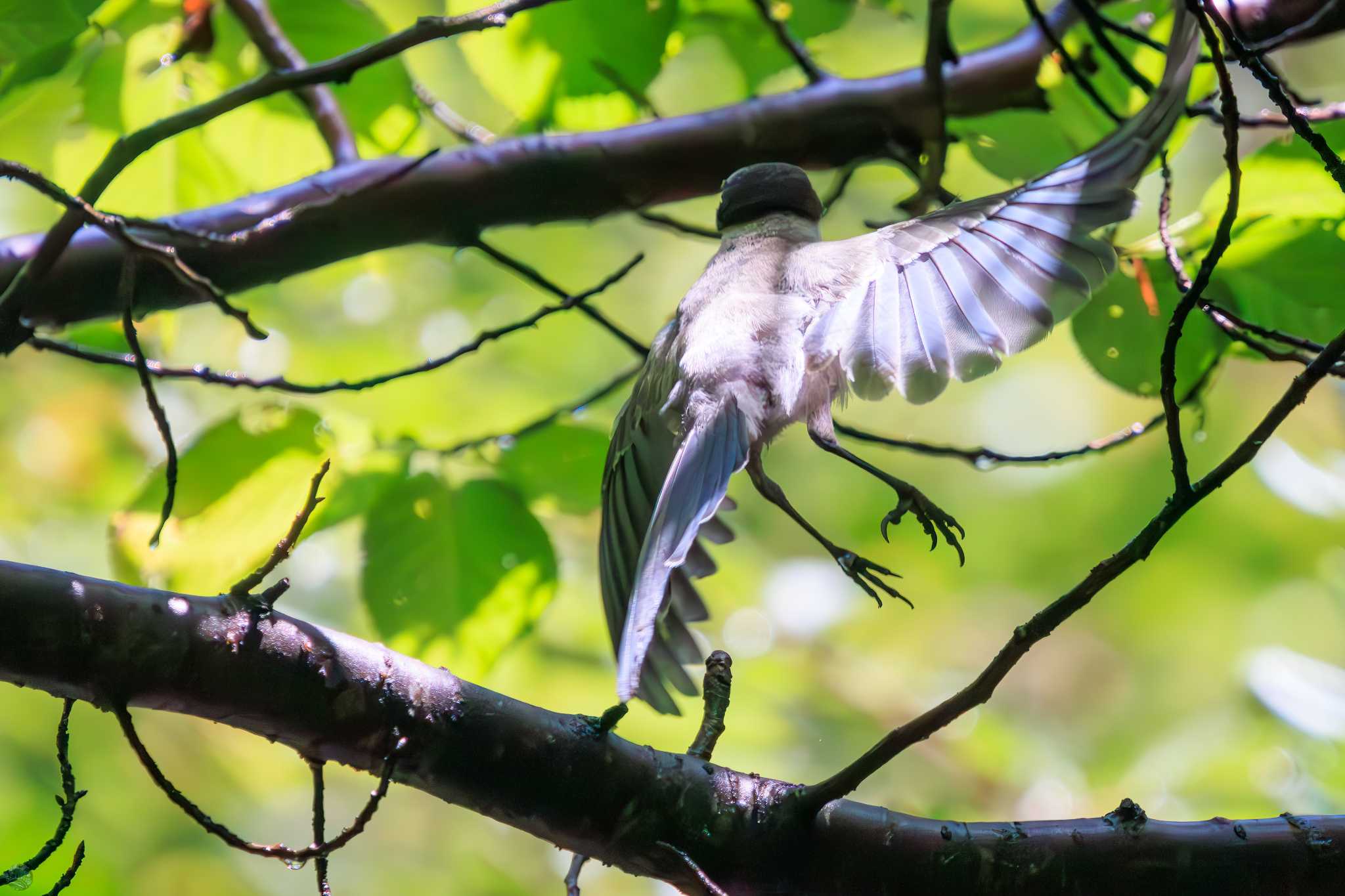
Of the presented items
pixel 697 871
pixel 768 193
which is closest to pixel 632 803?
pixel 697 871

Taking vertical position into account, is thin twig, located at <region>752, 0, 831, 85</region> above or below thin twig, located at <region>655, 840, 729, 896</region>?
above

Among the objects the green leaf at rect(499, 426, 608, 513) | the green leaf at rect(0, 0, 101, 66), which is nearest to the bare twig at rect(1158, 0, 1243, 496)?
the green leaf at rect(499, 426, 608, 513)

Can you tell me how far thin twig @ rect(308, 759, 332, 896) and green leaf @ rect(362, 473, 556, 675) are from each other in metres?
0.67

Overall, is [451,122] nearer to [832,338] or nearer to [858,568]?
[832,338]

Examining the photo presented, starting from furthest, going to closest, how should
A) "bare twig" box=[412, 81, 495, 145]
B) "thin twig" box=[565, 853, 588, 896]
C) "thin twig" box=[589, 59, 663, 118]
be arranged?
"bare twig" box=[412, 81, 495, 145], "thin twig" box=[589, 59, 663, 118], "thin twig" box=[565, 853, 588, 896]

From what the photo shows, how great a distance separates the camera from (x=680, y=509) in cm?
169

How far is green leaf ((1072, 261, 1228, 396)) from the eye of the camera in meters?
1.94

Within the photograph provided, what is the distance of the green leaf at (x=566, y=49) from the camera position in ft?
6.97

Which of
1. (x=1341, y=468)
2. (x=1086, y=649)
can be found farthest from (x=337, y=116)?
(x=1086, y=649)

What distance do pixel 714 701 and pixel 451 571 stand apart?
703mm

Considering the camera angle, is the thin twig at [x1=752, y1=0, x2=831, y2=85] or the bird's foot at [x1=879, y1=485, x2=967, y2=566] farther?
the thin twig at [x1=752, y1=0, x2=831, y2=85]

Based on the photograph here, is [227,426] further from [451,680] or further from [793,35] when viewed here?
[793,35]

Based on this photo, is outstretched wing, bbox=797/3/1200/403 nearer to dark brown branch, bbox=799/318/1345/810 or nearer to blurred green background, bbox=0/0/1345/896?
blurred green background, bbox=0/0/1345/896

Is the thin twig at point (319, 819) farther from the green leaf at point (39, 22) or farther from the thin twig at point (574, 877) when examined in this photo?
the green leaf at point (39, 22)
